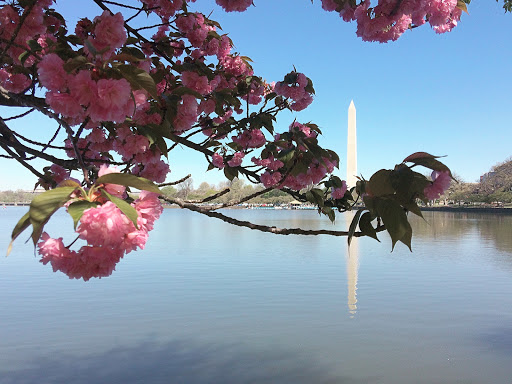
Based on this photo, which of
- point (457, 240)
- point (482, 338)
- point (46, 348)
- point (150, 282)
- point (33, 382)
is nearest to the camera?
point (33, 382)

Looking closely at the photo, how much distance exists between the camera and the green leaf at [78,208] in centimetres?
70

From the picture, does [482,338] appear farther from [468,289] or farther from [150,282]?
[150,282]

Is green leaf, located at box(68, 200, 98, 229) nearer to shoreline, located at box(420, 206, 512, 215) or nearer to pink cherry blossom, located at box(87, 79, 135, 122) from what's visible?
pink cherry blossom, located at box(87, 79, 135, 122)

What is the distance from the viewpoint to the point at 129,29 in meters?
2.17

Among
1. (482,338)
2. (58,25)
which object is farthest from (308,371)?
(58,25)

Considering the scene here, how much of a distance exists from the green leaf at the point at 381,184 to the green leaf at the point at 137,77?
537 mm

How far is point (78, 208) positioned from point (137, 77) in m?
0.40

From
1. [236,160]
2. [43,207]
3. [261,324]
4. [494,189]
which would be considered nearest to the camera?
[43,207]

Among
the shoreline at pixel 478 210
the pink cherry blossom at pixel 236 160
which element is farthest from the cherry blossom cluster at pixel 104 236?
the shoreline at pixel 478 210

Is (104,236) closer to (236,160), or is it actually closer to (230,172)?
(230,172)

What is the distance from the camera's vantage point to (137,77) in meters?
1.00

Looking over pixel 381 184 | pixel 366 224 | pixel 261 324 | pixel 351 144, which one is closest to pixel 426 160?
pixel 381 184

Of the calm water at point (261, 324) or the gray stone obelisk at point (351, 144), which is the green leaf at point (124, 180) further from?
the gray stone obelisk at point (351, 144)

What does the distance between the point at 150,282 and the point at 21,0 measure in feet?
36.6
